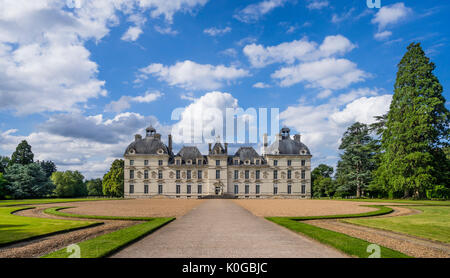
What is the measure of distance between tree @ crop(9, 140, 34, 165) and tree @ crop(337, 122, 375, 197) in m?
61.6

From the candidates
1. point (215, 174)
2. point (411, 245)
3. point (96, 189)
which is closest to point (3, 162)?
point (96, 189)

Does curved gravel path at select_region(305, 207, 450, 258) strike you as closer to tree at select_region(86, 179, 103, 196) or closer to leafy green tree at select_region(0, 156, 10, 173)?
leafy green tree at select_region(0, 156, 10, 173)

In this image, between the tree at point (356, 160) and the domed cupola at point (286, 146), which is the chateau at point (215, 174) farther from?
the tree at point (356, 160)

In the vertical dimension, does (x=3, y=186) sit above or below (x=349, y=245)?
below

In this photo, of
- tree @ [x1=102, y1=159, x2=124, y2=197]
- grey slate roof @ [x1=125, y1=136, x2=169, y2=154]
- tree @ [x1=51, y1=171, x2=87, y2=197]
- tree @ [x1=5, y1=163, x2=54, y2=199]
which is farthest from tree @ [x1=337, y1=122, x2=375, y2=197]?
tree @ [x1=51, y1=171, x2=87, y2=197]

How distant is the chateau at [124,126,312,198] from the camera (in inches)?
2131

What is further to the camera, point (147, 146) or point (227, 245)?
point (147, 146)

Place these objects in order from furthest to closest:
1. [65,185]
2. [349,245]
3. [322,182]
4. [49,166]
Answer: [49,166]
[65,185]
[322,182]
[349,245]

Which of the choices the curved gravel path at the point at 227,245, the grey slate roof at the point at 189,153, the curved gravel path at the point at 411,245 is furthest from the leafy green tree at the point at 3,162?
the curved gravel path at the point at 411,245

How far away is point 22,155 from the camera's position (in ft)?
184

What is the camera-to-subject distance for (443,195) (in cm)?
3772

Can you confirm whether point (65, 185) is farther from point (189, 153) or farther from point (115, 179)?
point (189, 153)

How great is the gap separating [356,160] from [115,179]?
46642 mm
